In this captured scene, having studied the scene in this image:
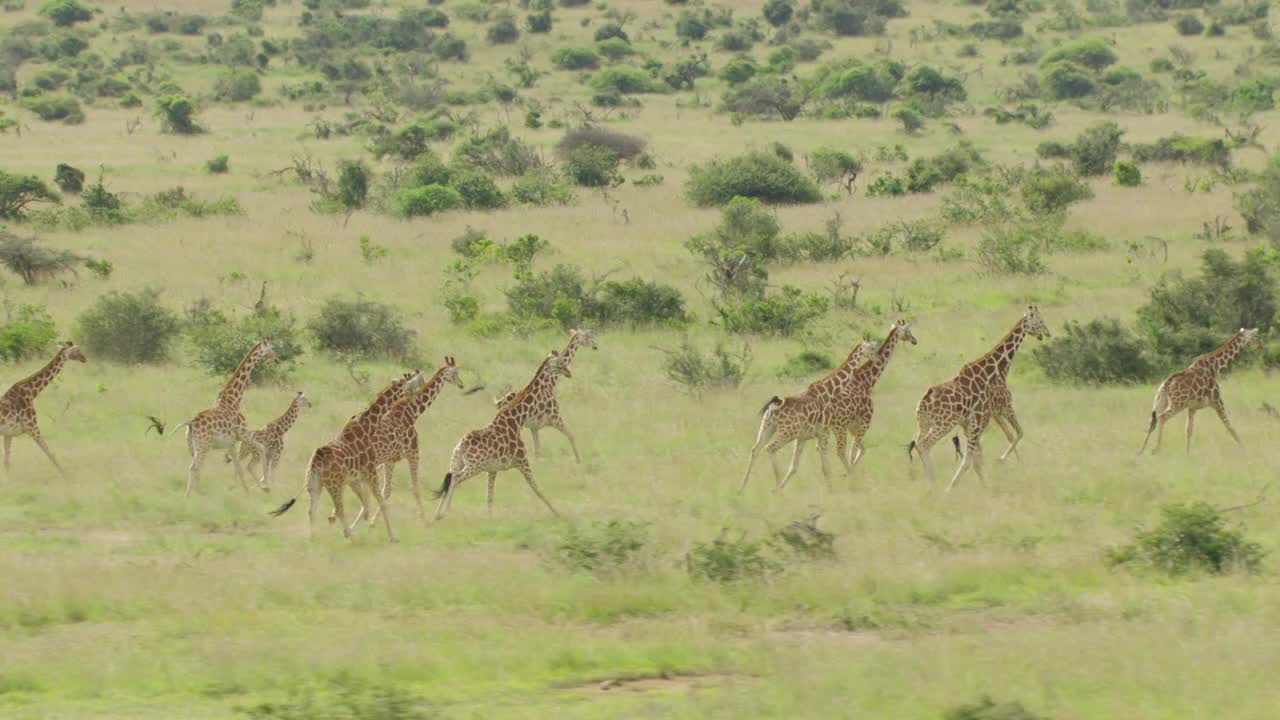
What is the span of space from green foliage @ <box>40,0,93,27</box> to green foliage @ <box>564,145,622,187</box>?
1895 inches

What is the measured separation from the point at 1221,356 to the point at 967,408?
3.46 metres

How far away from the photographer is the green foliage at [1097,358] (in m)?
19.6

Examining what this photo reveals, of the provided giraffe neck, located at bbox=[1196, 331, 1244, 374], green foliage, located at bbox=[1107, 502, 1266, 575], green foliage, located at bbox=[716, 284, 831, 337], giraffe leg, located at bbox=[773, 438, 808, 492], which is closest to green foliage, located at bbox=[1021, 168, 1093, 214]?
green foliage, located at bbox=[716, 284, 831, 337]

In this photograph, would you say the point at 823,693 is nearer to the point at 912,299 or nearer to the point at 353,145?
the point at 912,299

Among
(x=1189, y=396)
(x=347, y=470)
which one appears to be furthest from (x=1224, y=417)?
(x=347, y=470)

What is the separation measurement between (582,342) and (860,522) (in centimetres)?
425

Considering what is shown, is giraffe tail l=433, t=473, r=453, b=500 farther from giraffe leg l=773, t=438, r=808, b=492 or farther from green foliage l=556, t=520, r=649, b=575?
giraffe leg l=773, t=438, r=808, b=492

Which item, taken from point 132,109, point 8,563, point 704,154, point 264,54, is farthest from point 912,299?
point 264,54

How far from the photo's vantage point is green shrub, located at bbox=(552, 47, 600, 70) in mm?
66812

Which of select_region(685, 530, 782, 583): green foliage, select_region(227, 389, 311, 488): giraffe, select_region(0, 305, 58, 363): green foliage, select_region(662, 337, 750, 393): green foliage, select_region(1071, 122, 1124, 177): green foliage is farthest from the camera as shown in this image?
select_region(1071, 122, 1124, 177): green foliage

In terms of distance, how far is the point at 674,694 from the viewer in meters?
8.83

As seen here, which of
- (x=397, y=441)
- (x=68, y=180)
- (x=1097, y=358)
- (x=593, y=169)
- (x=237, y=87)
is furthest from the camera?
(x=237, y=87)

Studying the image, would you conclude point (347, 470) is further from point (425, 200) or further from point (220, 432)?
point (425, 200)

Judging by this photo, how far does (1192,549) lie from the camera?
37.0 ft
